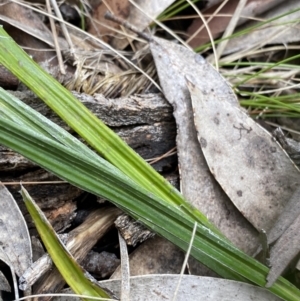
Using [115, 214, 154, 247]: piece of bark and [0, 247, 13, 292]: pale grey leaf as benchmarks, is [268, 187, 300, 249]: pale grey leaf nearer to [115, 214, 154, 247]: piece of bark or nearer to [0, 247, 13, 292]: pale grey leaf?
[115, 214, 154, 247]: piece of bark

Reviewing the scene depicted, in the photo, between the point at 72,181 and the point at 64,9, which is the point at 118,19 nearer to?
the point at 64,9

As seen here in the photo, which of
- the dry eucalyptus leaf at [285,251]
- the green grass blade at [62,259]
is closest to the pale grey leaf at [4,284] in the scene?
the green grass blade at [62,259]

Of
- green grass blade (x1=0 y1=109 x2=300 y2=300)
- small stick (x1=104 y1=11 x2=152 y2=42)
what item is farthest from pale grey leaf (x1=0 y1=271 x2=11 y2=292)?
small stick (x1=104 y1=11 x2=152 y2=42)

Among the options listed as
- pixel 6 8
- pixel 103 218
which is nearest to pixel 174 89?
pixel 103 218

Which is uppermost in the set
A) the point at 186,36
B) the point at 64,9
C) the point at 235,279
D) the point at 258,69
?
the point at 64,9

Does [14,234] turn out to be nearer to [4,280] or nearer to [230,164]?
[4,280]
